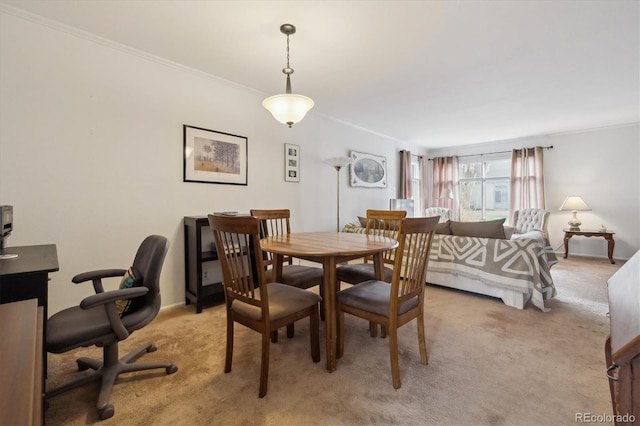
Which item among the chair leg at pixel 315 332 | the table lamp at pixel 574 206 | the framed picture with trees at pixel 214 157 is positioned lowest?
the chair leg at pixel 315 332

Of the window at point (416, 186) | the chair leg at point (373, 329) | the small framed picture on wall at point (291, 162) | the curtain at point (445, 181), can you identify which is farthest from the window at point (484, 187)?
the chair leg at point (373, 329)

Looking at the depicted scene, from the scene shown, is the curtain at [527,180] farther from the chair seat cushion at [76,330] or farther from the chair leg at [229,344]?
the chair seat cushion at [76,330]

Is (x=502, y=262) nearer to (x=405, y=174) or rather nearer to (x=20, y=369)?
(x=20, y=369)

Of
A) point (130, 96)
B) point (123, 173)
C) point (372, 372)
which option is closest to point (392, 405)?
point (372, 372)

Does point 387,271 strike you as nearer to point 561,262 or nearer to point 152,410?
point 152,410

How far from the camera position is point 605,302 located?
284 cm

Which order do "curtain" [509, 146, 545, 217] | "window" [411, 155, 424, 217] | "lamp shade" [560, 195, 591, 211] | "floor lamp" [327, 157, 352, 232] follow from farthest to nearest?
"window" [411, 155, 424, 217]
"curtain" [509, 146, 545, 217]
"lamp shade" [560, 195, 591, 211]
"floor lamp" [327, 157, 352, 232]

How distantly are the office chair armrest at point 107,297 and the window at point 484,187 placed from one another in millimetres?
6830

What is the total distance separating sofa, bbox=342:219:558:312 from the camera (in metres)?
2.71

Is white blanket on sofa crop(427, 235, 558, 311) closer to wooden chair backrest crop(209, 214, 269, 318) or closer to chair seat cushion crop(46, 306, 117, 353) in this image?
wooden chair backrest crop(209, 214, 269, 318)

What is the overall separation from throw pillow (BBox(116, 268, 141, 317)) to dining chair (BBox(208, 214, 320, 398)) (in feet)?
1.71

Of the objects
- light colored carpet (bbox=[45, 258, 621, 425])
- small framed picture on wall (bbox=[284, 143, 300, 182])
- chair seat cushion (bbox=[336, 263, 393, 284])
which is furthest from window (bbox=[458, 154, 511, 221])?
chair seat cushion (bbox=[336, 263, 393, 284])

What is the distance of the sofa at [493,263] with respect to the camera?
2.71m

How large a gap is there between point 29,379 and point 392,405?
1.44 meters
